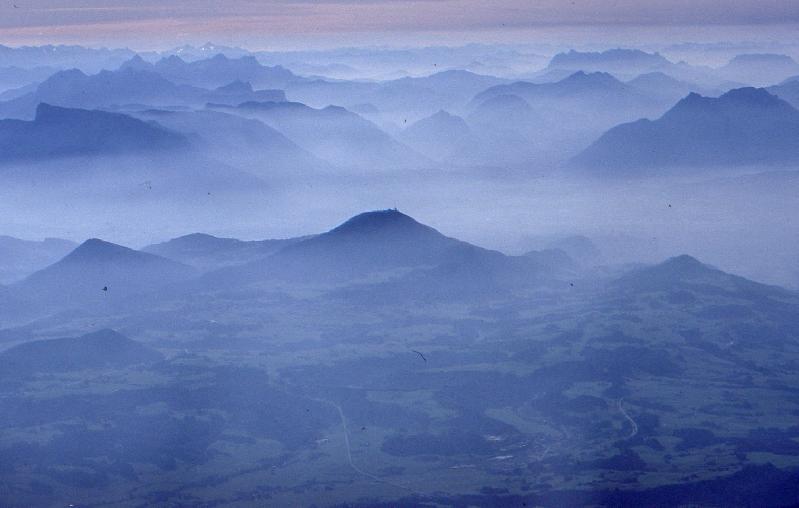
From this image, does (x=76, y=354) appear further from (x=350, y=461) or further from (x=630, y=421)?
(x=630, y=421)

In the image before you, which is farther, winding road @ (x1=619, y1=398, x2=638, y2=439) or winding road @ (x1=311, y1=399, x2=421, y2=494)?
winding road @ (x1=619, y1=398, x2=638, y2=439)

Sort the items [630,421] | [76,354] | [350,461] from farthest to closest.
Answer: [76,354]
[630,421]
[350,461]

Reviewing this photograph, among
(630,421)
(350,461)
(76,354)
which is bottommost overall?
(350,461)

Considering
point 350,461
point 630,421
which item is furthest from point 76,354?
point 630,421

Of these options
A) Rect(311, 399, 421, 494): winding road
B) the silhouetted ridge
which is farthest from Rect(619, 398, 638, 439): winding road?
the silhouetted ridge

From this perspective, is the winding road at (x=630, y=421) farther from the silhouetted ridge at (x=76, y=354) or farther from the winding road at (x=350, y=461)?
the silhouetted ridge at (x=76, y=354)

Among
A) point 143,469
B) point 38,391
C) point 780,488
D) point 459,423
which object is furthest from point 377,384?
point 780,488

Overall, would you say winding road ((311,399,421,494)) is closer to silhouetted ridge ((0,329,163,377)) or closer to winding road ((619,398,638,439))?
winding road ((619,398,638,439))

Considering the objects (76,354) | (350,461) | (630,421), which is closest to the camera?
(350,461)

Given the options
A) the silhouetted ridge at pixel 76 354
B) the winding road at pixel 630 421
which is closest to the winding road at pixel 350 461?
the winding road at pixel 630 421

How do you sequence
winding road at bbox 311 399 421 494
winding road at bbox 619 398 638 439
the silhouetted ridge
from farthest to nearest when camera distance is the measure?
the silhouetted ridge → winding road at bbox 619 398 638 439 → winding road at bbox 311 399 421 494

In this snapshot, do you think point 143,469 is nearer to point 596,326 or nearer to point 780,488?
point 780,488
